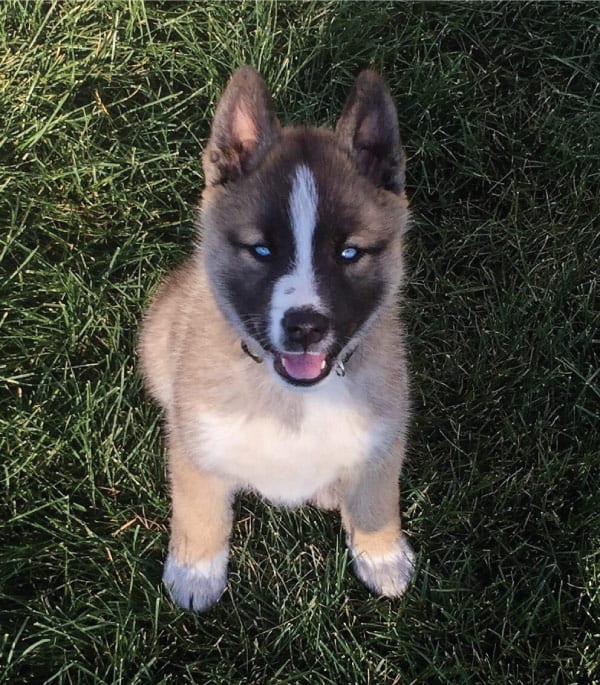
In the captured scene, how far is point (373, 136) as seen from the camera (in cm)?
288

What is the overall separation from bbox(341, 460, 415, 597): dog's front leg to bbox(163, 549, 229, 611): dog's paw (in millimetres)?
585

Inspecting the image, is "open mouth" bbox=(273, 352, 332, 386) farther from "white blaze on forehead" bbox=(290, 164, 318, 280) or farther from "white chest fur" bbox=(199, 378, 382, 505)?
"white blaze on forehead" bbox=(290, 164, 318, 280)

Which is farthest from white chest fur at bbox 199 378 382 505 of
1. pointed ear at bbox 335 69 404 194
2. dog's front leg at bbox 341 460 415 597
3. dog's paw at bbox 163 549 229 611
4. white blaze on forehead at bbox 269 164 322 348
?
pointed ear at bbox 335 69 404 194

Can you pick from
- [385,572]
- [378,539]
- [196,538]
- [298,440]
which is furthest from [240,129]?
[385,572]

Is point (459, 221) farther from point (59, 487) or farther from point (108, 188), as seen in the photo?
point (59, 487)

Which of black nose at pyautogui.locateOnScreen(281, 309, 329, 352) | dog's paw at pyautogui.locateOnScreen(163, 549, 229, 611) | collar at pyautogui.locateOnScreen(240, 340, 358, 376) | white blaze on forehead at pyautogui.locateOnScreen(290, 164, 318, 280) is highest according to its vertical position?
white blaze on forehead at pyautogui.locateOnScreen(290, 164, 318, 280)

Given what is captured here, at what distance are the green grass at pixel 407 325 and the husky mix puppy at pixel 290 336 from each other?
0.25 m

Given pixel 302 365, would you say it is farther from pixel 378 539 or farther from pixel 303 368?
pixel 378 539

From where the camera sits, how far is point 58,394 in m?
3.94

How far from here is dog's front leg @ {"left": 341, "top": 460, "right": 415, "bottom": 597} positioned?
3455mm

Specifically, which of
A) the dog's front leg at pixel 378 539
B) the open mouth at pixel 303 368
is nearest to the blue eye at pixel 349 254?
the open mouth at pixel 303 368

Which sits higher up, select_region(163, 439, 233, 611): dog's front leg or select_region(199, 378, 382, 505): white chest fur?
select_region(199, 378, 382, 505): white chest fur

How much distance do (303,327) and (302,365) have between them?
299 millimetres

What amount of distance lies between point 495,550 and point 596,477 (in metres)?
0.58
